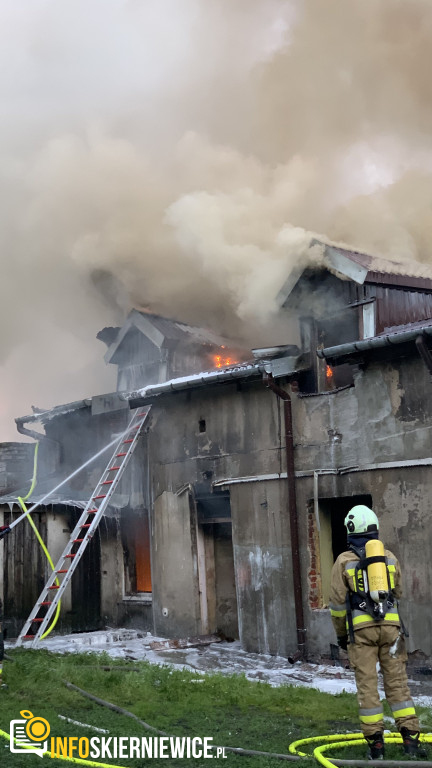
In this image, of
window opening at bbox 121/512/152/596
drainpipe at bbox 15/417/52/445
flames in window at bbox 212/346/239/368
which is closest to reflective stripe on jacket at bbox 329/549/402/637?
window opening at bbox 121/512/152/596

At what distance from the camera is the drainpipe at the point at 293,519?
10625 millimetres

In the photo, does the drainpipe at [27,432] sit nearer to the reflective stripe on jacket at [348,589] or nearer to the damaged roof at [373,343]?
the damaged roof at [373,343]

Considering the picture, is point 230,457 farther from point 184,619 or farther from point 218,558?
point 184,619

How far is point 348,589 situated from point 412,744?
3.59 feet

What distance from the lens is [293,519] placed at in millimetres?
10938

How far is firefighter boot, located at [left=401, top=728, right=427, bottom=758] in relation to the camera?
4941 mm

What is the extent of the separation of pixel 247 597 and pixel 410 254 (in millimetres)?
6770

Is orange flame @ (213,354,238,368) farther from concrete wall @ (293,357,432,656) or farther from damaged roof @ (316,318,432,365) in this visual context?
damaged roof @ (316,318,432,365)

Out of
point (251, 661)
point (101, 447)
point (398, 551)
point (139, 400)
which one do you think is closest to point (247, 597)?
point (251, 661)

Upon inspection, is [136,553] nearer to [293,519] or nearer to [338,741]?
[293,519]

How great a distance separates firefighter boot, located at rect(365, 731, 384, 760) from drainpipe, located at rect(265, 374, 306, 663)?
565 cm

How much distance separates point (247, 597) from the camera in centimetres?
1159

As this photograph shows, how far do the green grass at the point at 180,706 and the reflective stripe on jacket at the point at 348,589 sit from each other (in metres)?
0.88

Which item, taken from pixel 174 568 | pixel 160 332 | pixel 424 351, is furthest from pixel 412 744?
pixel 160 332
